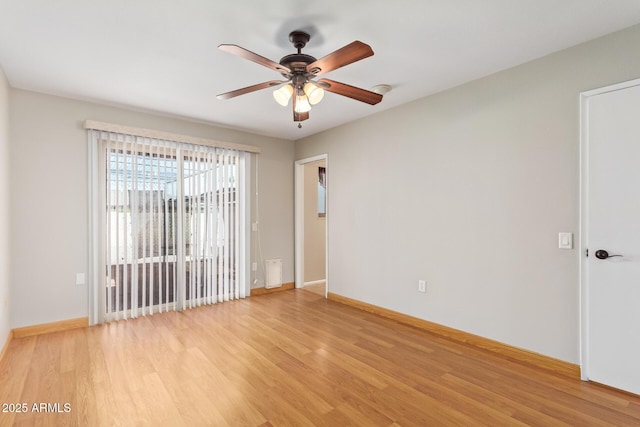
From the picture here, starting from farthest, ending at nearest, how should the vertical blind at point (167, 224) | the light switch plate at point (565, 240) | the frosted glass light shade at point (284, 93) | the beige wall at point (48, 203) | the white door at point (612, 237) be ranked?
1. the vertical blind at point (167, 224)
2. the beige wall at point (48, 203)
3. the light switch plate at point (565, 240)
4. the frosted glass light shade at point (284, 93)
5. the white door at point (612, 237)

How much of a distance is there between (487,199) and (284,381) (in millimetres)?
2366

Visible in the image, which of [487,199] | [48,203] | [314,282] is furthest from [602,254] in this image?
[48,203]

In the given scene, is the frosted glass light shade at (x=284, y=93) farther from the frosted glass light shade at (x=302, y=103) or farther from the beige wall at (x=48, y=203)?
the beige wall at (x=48, y=203)

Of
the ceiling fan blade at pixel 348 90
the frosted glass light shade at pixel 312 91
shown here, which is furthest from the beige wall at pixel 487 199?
the frosted glass light shade at pixel 312 91

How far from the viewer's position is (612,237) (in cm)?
223

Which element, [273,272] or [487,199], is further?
[273,272]

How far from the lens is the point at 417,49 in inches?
96.7

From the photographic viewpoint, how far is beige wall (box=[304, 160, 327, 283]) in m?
5.57

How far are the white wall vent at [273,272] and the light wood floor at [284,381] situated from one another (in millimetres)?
1585

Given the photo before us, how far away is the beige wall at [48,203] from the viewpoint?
3.17 meters

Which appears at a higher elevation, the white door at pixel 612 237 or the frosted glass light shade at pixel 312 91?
the frosted glass light shade at pixel 312 91

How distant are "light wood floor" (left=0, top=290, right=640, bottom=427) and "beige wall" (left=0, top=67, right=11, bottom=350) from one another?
31 centimetres

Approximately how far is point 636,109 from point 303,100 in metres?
2.30

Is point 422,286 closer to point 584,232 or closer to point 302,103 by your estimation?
point 584,232
